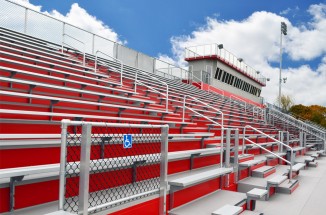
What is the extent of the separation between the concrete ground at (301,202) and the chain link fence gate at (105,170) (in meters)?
2.47

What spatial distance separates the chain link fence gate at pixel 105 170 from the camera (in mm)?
2375

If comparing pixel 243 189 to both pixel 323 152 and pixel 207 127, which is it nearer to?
pixel 207 127

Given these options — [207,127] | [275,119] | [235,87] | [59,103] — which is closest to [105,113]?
[59,103]

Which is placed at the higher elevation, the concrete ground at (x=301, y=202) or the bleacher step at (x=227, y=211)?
the bleacher step at (x=227, y=211)

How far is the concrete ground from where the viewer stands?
511 cm

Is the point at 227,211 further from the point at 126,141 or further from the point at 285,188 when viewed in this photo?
the point at 285,188

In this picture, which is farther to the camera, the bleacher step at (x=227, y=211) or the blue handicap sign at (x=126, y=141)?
the bleacher step at (x=227, y=211)

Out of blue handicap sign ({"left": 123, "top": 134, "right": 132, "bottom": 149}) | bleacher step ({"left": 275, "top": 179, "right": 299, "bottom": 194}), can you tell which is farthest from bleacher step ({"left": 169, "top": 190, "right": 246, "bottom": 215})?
bleacher step ({"left": 275, "top": 179, "right": 299, "bottom": 194})

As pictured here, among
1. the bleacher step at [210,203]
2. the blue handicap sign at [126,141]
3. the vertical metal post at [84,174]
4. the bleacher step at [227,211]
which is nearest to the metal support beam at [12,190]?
the vertical metal post at [84,174]

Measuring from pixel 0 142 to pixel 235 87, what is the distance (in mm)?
26432

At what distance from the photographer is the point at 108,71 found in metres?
10.1

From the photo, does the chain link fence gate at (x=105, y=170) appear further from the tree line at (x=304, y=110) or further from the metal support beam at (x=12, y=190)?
the tree line at (x=304, y=110)

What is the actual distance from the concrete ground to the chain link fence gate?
247 centimetres

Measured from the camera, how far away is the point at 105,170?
3170 mm
